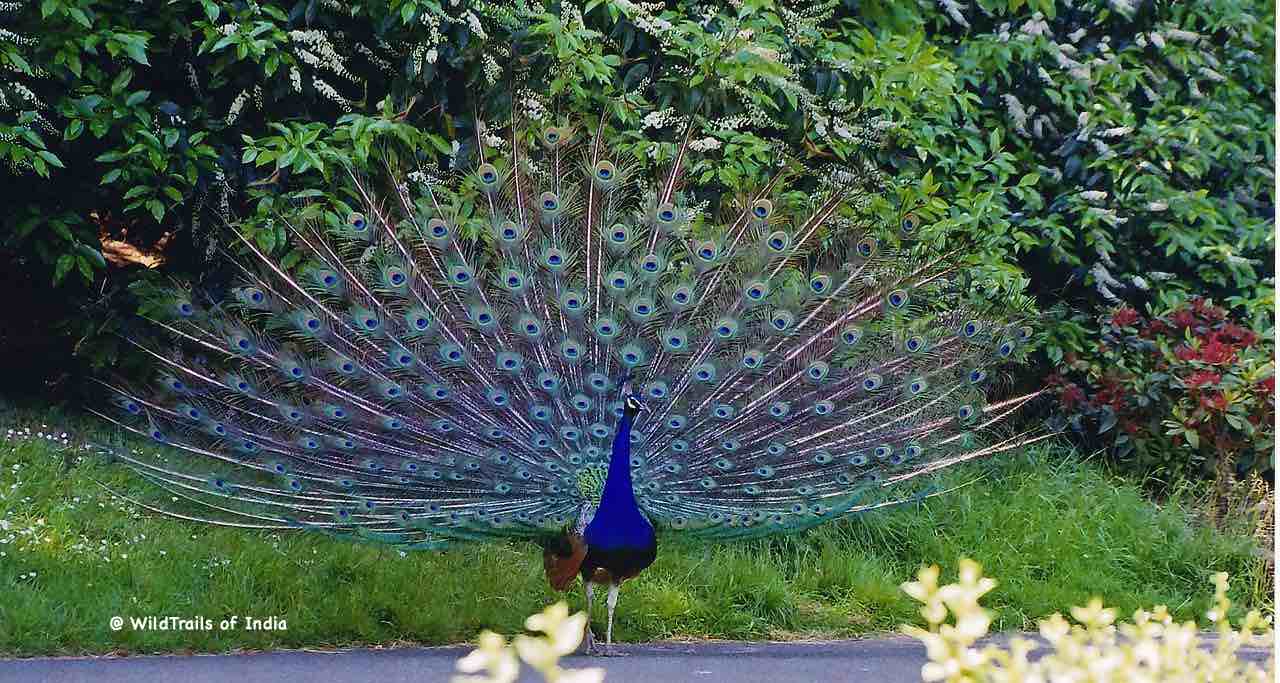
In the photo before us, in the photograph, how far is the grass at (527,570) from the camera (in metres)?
5.48

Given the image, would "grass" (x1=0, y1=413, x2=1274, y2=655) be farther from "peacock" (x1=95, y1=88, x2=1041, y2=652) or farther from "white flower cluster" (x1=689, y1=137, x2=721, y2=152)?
"white flower cluster" (x1=689, y1=137, x2=721, y2=152)

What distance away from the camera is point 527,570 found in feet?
20.0

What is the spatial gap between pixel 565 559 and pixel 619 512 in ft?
0.92

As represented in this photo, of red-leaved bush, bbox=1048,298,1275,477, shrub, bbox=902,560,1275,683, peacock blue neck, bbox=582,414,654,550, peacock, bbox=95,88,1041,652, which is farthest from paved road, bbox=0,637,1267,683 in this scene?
shrub, bbox=902,560,1275,683

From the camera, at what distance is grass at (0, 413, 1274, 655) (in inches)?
216

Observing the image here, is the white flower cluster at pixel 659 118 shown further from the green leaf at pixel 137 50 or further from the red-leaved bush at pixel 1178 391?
the red-leaved bush at pixel 1178 391

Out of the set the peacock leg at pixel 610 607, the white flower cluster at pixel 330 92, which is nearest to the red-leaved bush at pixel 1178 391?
the peacock leg at pixel 610 607

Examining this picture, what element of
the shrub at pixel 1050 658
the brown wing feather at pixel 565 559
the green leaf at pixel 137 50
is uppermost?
the green leaf at pixel 137 50

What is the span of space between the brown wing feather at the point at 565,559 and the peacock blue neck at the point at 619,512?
5 cm

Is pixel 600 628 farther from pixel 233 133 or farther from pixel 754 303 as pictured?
pixel 233 133

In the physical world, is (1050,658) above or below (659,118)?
below

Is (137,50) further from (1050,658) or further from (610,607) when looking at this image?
(1050,658)

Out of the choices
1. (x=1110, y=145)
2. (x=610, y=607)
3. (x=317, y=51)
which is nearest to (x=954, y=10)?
(x=1110, y=145)

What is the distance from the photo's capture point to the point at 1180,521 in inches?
270
